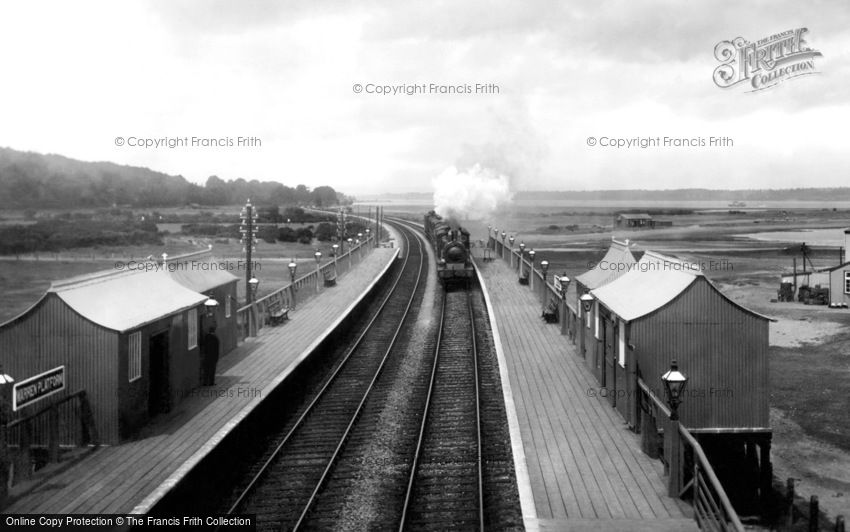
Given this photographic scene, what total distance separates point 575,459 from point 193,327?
8424mm

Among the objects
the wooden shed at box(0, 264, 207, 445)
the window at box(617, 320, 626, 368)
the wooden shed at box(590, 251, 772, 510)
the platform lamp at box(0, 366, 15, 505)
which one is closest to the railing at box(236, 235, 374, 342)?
the wooden shed at box(0, 264, 207, 445)

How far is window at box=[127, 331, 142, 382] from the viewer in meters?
12.5

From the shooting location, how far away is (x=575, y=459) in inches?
466

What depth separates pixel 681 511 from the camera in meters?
9.72

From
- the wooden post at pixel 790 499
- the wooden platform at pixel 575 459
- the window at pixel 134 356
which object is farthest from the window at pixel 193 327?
the wooden post at pixel 790 499

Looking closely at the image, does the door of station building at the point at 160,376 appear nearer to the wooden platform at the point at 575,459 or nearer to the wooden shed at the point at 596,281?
the wooden platform at the point at 575,459

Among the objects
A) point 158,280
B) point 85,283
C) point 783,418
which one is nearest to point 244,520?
point 85,283

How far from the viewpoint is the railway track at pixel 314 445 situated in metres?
11.2

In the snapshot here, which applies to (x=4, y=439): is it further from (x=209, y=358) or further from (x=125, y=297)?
(x=209, y=358)

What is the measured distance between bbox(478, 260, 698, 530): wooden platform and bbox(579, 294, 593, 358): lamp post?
0.45 meters

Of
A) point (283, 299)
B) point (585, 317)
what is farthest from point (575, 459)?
point (283, 299)

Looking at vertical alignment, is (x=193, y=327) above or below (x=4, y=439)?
above

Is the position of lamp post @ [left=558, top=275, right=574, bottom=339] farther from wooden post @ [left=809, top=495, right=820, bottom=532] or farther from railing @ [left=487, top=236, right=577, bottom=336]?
wooden post @ [left=809, top=495, right=820, bottom=532]

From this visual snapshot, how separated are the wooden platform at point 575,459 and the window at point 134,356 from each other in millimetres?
6535
